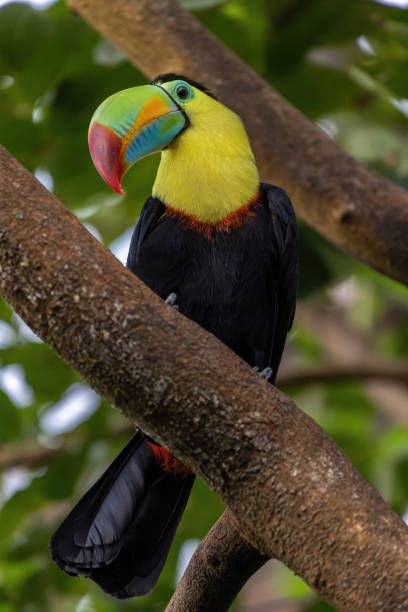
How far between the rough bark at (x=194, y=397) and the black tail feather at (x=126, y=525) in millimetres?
655

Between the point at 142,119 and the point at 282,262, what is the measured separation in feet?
2.06

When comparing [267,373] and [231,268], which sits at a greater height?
[231,268]

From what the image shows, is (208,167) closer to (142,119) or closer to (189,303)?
(142,119)

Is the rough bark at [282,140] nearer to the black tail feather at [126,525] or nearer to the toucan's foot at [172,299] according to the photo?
the toucan's foot at [172,299]

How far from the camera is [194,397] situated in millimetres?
1740

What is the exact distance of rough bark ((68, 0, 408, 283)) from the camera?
2896 millimetres

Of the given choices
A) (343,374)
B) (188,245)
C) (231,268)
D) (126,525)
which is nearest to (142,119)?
(188,245)

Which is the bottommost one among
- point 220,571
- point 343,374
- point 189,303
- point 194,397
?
point 343,374

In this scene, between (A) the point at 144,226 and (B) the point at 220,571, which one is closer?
(B) the point at 220,571

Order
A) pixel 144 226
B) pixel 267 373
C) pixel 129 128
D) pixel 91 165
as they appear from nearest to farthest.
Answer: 1. pixel 129 128
2. pixel 267 373
3. pixel 144 226
4. pixel 91 165

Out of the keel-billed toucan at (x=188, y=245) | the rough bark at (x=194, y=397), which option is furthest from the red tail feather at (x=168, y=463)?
the rough bark at (x=194, y=397)

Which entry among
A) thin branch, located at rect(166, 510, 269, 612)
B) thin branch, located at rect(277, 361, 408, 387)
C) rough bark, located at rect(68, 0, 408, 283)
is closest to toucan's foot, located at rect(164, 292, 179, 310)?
rough bark, located at rect(68, 0, 408, 283)

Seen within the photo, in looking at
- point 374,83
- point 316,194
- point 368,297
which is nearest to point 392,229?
point 316,194

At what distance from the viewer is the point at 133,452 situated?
2.65 meters
